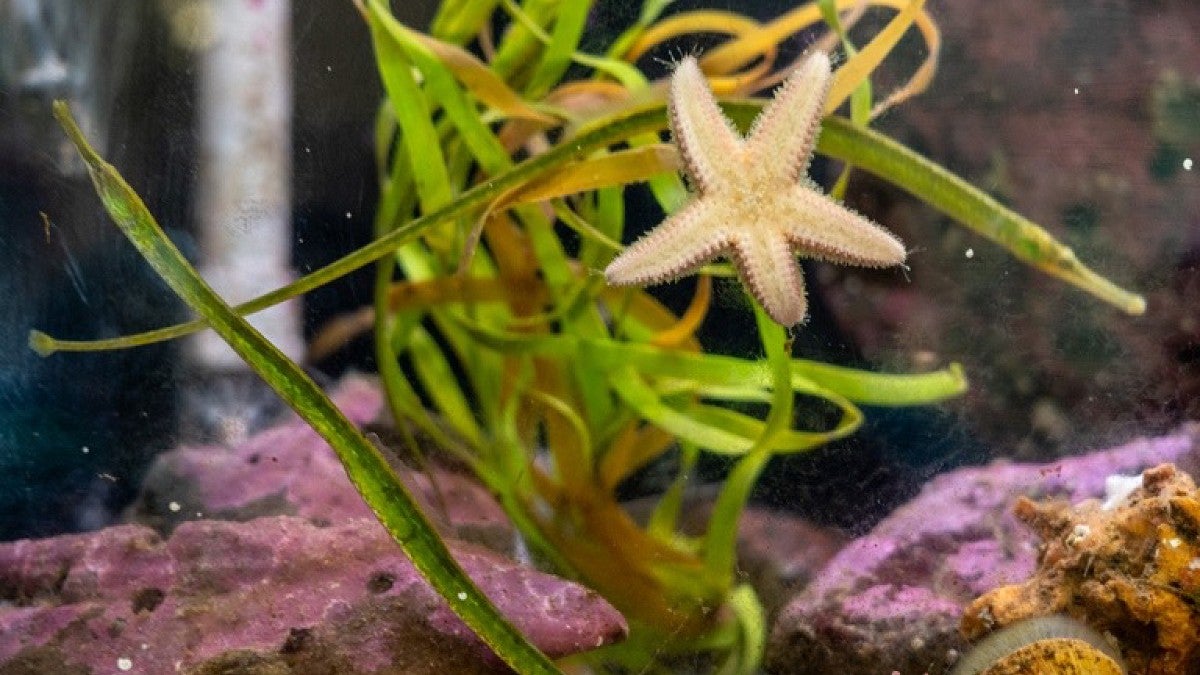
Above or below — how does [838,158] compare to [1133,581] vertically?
above

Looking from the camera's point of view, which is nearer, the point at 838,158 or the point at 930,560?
the point at 838,158

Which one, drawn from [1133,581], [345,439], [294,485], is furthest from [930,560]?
[294,485]

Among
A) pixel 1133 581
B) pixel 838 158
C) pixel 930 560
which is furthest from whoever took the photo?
pixel 930 560

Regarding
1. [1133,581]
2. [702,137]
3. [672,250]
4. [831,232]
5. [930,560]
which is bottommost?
[1133,581]

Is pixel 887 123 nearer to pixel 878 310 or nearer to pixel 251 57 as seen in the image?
pixel 878 310

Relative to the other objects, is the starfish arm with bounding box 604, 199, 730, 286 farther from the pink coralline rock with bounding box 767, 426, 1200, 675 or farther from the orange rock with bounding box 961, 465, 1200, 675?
the orange rock with bounding box 961, 465, 1200, 675

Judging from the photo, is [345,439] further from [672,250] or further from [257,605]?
[672,250]
